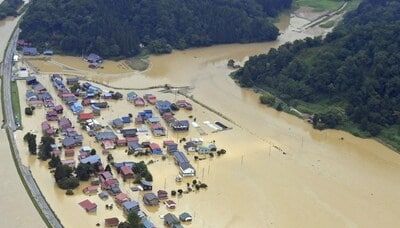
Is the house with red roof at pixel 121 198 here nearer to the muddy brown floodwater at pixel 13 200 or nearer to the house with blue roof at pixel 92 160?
the house with blue roof at pixel 92 160

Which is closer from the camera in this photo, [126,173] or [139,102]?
[126,173]

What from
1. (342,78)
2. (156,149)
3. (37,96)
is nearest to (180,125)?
(156,149)

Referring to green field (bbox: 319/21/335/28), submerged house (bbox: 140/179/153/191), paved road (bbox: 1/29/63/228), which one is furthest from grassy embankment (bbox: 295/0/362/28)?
submerged house (bbox: 140/179/153/191)

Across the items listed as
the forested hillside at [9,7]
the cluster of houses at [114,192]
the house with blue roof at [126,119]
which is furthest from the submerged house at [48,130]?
the forested hillside at [9,7]

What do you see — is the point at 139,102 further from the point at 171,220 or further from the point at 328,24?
the point at 328,24

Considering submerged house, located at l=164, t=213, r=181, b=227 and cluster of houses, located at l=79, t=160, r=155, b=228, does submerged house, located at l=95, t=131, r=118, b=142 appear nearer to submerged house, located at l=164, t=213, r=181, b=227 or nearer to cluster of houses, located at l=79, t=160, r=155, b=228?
cluster of houses, located at l=79, t=160, r=155, b=228

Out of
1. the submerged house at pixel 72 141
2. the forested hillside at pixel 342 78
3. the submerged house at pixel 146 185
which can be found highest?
the forested hillside at pixel 342 78
